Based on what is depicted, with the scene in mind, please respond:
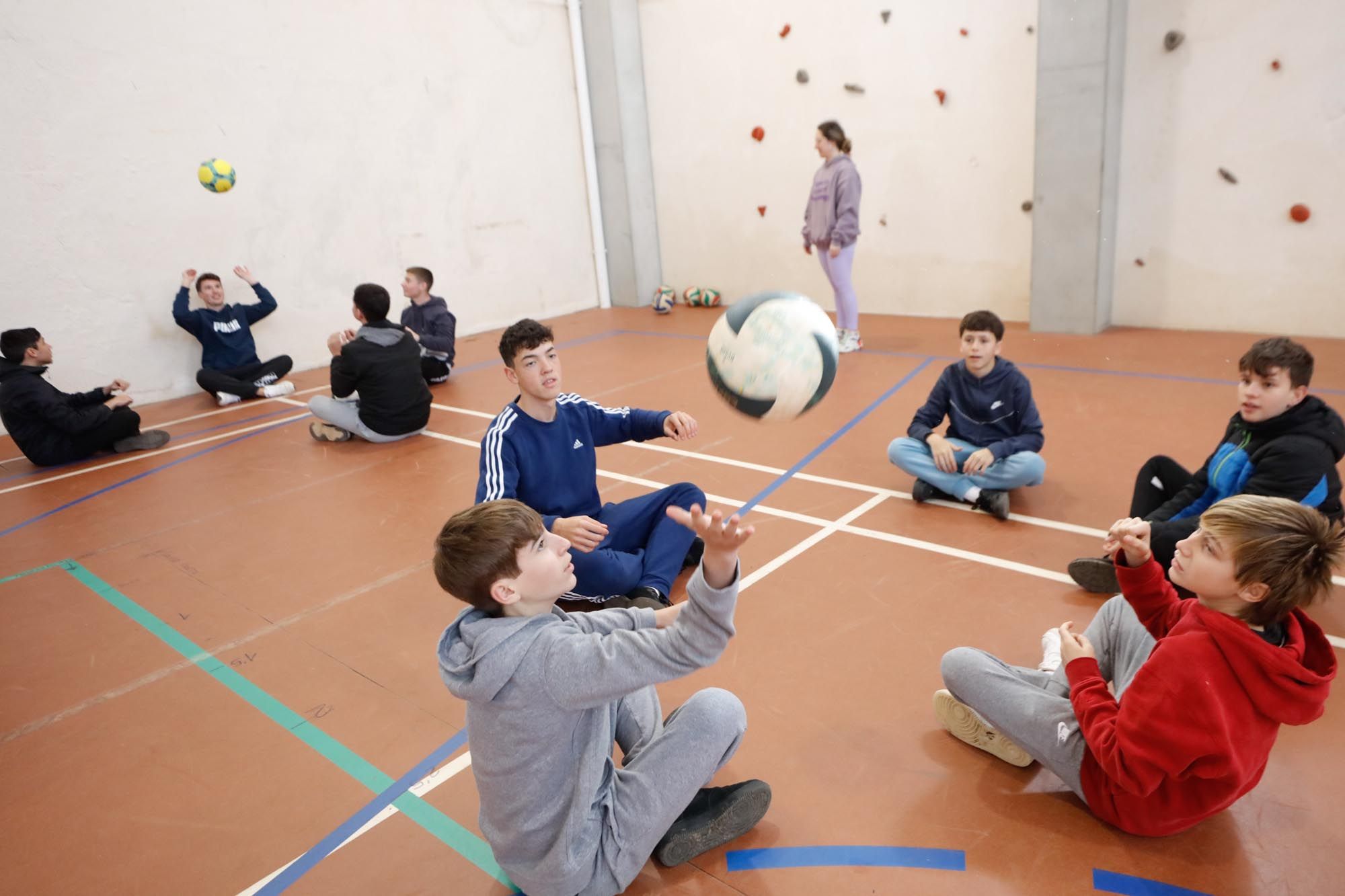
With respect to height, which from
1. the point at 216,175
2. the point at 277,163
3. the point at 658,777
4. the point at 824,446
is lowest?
the point at 824,446

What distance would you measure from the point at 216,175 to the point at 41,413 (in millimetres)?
2518

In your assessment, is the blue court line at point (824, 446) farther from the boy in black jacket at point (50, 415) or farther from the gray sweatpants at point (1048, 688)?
the boy in black jacket at point (50, 415)

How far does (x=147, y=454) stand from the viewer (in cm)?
662

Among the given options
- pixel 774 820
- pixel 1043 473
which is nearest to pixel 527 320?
pixel 774 820

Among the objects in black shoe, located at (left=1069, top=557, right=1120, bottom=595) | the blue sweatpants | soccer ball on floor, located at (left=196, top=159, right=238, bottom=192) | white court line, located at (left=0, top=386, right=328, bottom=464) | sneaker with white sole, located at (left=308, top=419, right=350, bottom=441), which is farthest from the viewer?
soccer ball on floor, located at (left=196, top=159, right=238, bottom=192)

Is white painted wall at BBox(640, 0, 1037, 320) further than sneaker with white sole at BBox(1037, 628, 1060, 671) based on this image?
Yes

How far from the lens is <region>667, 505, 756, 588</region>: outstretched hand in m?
1.80

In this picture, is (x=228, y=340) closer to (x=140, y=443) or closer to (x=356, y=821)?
(x=140, y=443)

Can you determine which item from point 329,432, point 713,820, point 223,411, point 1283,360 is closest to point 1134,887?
point 713,820

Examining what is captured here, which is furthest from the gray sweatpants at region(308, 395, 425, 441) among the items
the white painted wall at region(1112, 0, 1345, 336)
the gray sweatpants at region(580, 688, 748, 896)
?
the white painted wall at region(1112, 0, 1345, 336)

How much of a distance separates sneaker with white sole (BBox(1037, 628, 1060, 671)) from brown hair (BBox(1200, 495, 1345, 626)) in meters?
0.98

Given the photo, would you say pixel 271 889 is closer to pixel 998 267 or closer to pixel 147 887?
pixel 147 887

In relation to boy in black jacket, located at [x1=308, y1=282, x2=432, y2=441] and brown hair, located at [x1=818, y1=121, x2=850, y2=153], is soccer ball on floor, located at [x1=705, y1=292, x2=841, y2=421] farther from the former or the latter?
brown hair, located at [x1=818, y1=121, x2=850, y2=153]

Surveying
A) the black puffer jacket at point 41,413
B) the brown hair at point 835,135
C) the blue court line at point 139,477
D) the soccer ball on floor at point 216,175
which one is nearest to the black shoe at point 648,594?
the blue court line at point 139,477
